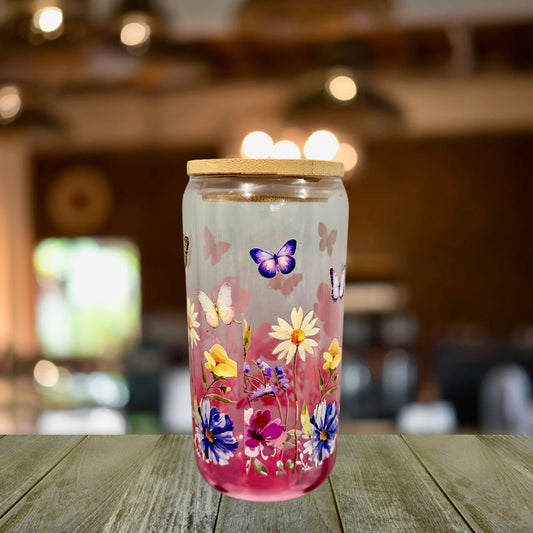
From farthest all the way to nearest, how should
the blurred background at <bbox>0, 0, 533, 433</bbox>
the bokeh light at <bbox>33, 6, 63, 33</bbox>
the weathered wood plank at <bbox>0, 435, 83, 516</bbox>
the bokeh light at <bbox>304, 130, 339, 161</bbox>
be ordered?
1. the blurred background at <bbox>0, 0, 533, 433</bbox>
2. the bokeh light at <bbox>304, 130, 339, 161</bbox>
3. the bokeh light at <bbox>33, 6, 63, 33</bbox>
4. the weathered wood plank at <bbox>0, 435, 83, 516</bbox>

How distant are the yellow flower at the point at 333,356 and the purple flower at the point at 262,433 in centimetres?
6

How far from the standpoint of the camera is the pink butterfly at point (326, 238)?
0.55 meters

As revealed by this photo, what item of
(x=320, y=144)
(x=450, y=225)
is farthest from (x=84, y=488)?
(x=450, y=225)

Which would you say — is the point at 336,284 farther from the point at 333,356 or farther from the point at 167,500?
the point at 167,500

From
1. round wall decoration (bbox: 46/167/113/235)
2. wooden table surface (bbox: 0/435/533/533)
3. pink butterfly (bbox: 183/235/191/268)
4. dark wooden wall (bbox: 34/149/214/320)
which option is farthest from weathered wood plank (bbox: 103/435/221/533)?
round wall decoration (bbox: 46/167/113/235)

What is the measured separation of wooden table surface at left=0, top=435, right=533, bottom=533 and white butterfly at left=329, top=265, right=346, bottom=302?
0.18 metres

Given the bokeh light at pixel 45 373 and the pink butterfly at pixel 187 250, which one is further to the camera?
the bokeh light at pixel 45 373

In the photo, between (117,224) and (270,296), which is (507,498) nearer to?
(270,296)

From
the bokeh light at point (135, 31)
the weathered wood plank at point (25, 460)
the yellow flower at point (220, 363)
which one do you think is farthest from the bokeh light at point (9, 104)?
the yellow flower at point (220, 363)

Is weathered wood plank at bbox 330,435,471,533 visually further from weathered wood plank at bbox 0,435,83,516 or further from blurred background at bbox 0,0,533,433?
blurred background at bbox 0,0,533,433

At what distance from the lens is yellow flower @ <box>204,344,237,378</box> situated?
561 millimetres

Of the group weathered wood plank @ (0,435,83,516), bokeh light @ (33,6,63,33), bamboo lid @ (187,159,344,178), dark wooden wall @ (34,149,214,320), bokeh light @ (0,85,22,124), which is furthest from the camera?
dark wooden wall @ (34,149,214,320)

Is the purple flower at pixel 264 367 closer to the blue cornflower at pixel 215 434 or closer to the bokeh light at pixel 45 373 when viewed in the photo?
the blue cornflower at pixel 215 434

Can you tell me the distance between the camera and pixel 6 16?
1.94 metres
